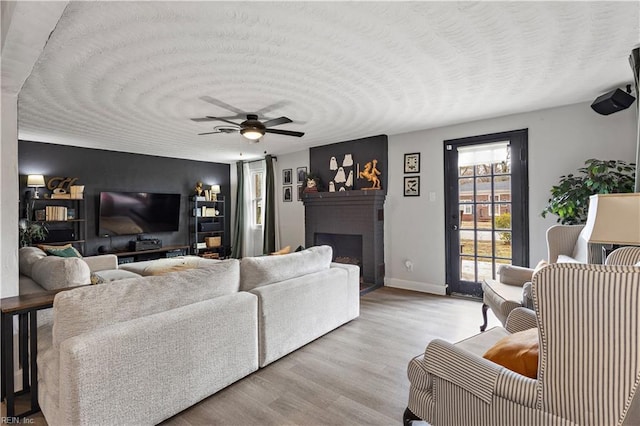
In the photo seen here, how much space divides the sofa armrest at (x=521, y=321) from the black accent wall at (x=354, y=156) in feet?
11.0

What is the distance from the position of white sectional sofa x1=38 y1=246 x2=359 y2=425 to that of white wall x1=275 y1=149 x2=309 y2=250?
3.54m

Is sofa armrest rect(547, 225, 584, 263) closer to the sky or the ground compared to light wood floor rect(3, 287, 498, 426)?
closer to the sky

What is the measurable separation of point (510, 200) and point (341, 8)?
10.9ft

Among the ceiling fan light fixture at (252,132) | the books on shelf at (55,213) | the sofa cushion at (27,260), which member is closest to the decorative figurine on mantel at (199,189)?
the books on shelf at (55,213)

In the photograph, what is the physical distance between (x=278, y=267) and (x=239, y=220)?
483 cm

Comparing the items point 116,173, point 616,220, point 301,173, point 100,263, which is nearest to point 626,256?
point 616,220

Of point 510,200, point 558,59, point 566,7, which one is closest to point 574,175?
point 510,200

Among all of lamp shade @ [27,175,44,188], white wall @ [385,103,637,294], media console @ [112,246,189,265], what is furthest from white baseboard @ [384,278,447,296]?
lamp shade @ [27,175,44,188]

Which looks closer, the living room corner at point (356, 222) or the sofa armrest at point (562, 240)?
the living room corner at point (356, 222)

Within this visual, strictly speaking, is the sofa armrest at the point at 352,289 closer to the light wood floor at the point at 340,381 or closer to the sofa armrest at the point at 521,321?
the light wood floor at the point at 340,381

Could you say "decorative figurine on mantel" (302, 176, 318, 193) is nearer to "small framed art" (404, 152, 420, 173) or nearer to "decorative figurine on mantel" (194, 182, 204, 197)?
"small framed art" (404, 152, 420, 173)

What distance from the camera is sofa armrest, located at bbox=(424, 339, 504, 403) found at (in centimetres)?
125

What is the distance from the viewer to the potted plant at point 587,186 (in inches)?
121

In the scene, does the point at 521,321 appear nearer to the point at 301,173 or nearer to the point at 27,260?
the point at 27,260
